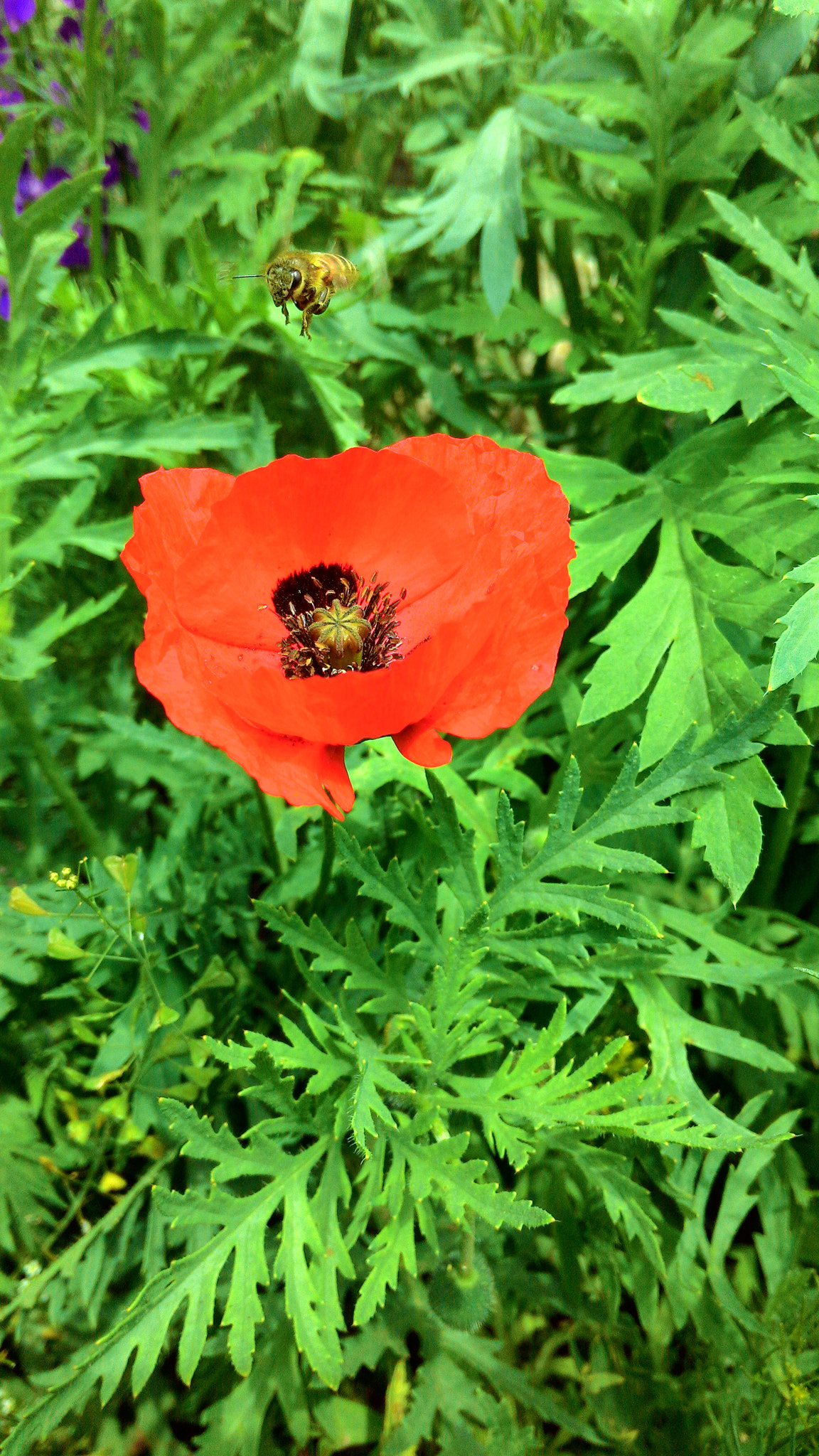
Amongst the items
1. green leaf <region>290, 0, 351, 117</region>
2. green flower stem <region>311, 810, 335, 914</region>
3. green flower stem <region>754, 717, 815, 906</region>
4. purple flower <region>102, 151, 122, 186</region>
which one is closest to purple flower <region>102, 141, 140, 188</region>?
purple flower <region>102, 151, 122, 186</region>

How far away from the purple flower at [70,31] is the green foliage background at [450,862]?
66mm

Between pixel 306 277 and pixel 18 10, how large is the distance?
3.70 ft

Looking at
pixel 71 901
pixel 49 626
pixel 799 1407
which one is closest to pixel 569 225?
pixel 49 626

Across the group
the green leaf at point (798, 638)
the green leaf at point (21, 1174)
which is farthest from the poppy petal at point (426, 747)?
the green leaf at point (21, 1174)

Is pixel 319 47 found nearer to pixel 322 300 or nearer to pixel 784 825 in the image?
pixel 322 300

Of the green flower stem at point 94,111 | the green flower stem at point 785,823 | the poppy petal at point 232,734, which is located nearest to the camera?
the poppy petal at point 232,734

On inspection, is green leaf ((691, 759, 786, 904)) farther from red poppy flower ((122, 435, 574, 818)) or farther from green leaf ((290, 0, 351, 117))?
green leaf ((290, 0, 351, 117))

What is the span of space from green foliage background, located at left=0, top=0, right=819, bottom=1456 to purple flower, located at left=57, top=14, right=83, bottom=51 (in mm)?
66

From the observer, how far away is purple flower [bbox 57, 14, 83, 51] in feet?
5.66

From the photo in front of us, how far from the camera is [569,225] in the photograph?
5.35 ft

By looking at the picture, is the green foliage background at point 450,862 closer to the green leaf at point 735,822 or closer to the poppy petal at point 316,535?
the green leaf at point 735,822

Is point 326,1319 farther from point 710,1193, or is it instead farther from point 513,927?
point 710,1193

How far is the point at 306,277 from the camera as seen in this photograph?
34.3 inches

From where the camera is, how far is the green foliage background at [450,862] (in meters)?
0.93
